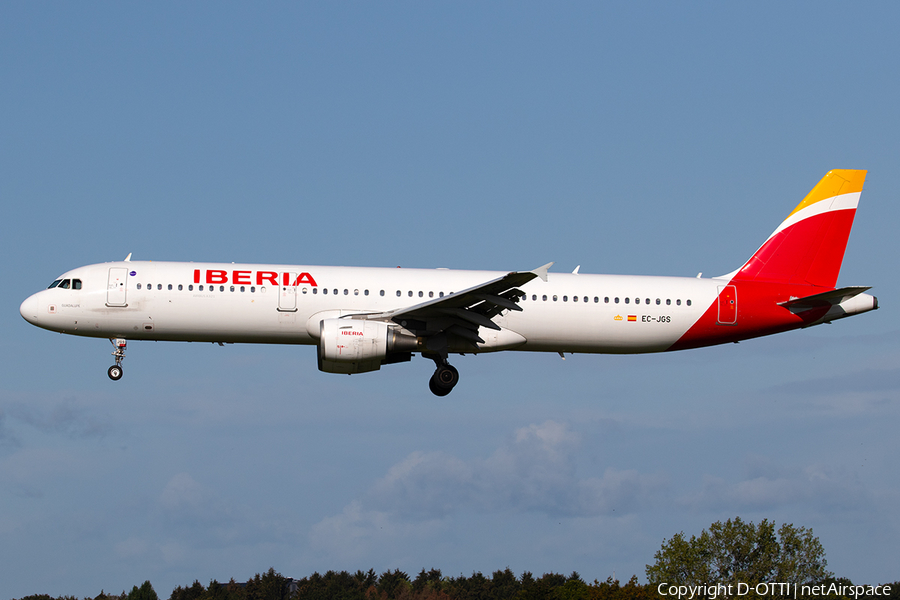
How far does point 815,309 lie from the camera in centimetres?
3328

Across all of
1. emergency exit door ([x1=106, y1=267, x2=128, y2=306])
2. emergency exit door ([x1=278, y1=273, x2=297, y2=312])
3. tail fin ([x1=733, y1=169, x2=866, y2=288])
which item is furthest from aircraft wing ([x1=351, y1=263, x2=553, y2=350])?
tail fin ([x1=733, y1=169, x2=866, y2=288])

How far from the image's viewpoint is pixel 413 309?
98.4 feet

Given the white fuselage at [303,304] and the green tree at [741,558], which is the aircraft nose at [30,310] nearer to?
the white fuselage at [303,304]

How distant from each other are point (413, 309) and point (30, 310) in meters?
12.6

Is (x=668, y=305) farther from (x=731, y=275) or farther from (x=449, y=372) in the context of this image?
(x=449, y=372)

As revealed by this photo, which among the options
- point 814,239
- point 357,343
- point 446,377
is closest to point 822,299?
point 814,239

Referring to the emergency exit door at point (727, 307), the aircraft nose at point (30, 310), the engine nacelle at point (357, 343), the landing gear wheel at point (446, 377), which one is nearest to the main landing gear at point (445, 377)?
the landing gear wheel at point (446, 377)

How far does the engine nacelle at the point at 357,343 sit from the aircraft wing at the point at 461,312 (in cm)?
50

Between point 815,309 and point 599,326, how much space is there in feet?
25.6

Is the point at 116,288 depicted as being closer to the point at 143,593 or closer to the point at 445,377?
the point at 445,377

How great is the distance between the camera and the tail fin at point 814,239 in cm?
3447

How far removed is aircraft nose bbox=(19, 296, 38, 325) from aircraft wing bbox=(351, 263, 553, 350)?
35.1 feet

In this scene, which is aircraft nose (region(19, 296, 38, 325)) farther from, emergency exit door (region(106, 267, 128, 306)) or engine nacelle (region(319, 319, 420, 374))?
engine nacelle (region(319, 319, 420, 374))

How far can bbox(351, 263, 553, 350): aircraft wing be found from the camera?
2905 cm
